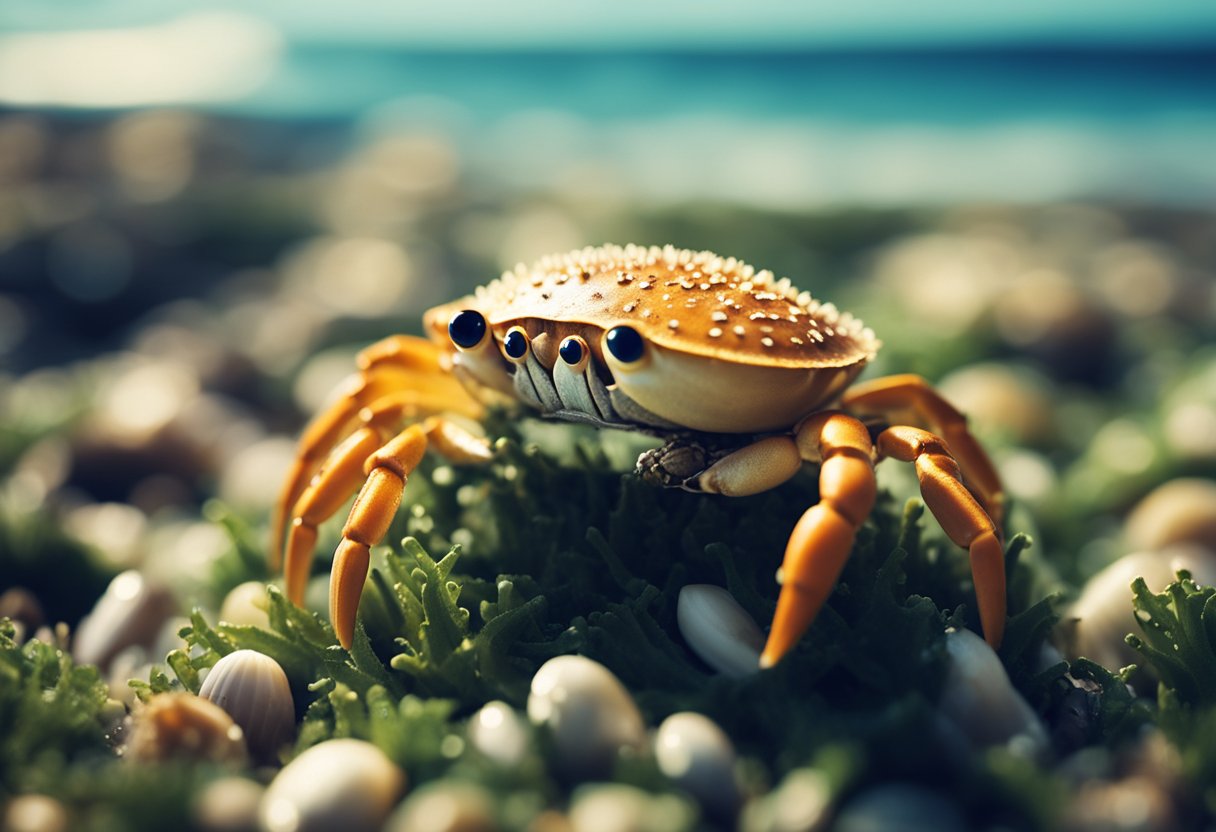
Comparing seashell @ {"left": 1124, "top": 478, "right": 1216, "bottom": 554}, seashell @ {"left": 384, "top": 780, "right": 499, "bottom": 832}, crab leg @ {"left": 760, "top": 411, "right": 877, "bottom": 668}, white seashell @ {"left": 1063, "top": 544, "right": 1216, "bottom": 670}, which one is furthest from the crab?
seashell @ {"left": 1124, "top": 478, "right": 1216, "bottom": 554}

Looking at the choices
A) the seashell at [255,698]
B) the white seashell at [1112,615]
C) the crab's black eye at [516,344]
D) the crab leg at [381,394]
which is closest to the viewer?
the seashell at [255,698]

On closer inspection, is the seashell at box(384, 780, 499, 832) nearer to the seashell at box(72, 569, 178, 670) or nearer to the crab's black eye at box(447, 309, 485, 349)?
the crab's black eye at box(447, 309, 485, 349)

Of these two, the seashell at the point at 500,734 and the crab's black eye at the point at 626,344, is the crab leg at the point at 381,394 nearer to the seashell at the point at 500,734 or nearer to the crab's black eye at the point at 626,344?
the crab's black eye at the point at 626,344

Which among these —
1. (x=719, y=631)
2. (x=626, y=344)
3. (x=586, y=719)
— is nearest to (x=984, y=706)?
(x=719, y=631)

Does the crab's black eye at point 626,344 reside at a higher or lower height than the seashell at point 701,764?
higher

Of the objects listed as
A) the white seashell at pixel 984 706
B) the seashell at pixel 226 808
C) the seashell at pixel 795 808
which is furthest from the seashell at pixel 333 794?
the white seashell at pixel 984 706

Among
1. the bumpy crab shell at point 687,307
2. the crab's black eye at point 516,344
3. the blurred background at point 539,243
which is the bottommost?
the blurred background at point 539,243

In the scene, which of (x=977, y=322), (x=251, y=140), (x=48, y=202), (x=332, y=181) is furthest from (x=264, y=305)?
(x=251, y=140)
